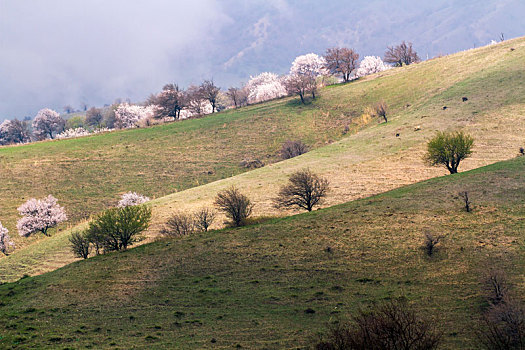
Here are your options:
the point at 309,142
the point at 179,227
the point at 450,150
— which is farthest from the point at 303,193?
the point at 309,142

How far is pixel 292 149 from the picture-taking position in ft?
259

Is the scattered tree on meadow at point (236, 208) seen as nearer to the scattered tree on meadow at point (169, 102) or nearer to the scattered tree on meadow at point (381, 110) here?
A: the scattered tree on meadow at point (381, 110)

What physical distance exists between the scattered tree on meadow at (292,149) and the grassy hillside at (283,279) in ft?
131

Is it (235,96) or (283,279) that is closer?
(283,279)

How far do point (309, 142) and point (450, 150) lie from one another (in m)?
41.4

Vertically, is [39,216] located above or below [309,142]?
below

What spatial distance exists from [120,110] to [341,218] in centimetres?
16388

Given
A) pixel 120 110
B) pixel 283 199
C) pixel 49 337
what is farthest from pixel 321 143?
pixel 120 110

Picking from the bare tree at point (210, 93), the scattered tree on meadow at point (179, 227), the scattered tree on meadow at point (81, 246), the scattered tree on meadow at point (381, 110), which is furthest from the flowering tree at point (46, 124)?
the scattered tree on meadow at point (179, 227)

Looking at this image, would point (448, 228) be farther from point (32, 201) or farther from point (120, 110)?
point (120, 110)

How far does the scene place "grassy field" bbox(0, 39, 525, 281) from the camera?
169 feet

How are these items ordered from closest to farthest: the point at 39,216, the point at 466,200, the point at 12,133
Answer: the point at 466,200 < the point at 39,216 < the point at 12,133

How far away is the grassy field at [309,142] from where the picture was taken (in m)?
51.4

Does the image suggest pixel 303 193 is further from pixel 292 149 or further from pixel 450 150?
pixel 292 149
